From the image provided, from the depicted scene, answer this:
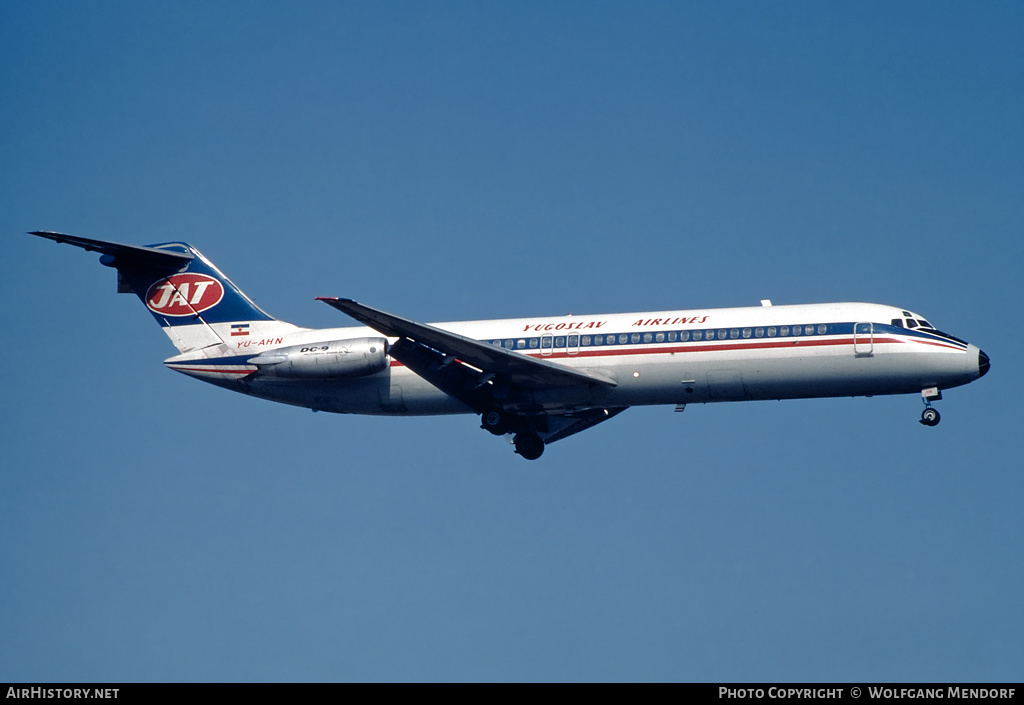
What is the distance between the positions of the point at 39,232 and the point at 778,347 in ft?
75.3

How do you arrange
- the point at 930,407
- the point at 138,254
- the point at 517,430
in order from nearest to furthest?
the point at 930,407
the point at 517,430
the point at 138,254

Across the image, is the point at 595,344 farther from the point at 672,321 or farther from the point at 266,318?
the point at 266,318

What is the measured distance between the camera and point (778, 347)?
36531 mm

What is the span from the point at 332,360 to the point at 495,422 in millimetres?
5557

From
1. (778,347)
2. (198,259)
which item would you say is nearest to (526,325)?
(778,347)

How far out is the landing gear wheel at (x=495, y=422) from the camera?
3938 cm

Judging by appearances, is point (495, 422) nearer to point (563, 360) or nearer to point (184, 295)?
point (563, 360)

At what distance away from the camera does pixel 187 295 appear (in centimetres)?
4284

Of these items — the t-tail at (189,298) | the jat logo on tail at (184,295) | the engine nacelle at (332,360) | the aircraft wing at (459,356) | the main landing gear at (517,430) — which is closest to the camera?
the aircraft wing at (459,356)

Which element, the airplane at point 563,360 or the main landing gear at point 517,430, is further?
the main landing gear at point 517,430

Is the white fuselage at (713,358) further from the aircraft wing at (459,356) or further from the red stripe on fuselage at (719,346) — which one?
the aircraft wing at (459,356)

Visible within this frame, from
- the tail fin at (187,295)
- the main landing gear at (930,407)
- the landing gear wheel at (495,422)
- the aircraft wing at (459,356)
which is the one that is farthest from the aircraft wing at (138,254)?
the main landing gear at (930,407)

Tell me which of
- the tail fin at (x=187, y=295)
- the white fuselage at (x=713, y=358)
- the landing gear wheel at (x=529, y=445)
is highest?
the tail fin at (x=187, y=295)

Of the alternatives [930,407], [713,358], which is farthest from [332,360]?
[930,407]
